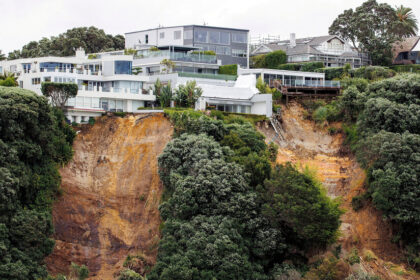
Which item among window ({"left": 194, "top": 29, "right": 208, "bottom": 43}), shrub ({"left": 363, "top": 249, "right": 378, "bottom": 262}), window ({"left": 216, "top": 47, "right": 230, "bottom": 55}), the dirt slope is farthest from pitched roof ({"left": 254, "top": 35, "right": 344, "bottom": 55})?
shrub ({"left": 363, "top": 249, "right": 378, "bottom": 262})

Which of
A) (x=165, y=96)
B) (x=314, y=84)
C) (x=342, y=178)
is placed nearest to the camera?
(x=342, y=178)

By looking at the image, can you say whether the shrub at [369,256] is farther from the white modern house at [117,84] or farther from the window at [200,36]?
the window at [200,36]

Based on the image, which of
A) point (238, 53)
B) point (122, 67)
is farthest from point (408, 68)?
point (122, 67)

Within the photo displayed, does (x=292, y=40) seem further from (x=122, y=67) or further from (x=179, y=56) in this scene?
(x=122, y=67)

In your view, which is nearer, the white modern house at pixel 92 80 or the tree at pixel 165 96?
the white modern house at pixel 92 80

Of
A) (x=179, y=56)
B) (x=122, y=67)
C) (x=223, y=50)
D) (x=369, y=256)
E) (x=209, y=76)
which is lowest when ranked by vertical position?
(x=369, y=256)

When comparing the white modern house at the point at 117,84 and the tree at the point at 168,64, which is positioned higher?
the tree at the point at 168,64

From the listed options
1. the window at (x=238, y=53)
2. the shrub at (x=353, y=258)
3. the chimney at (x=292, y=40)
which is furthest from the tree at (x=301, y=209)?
the chimney at (x=292, y=40)
